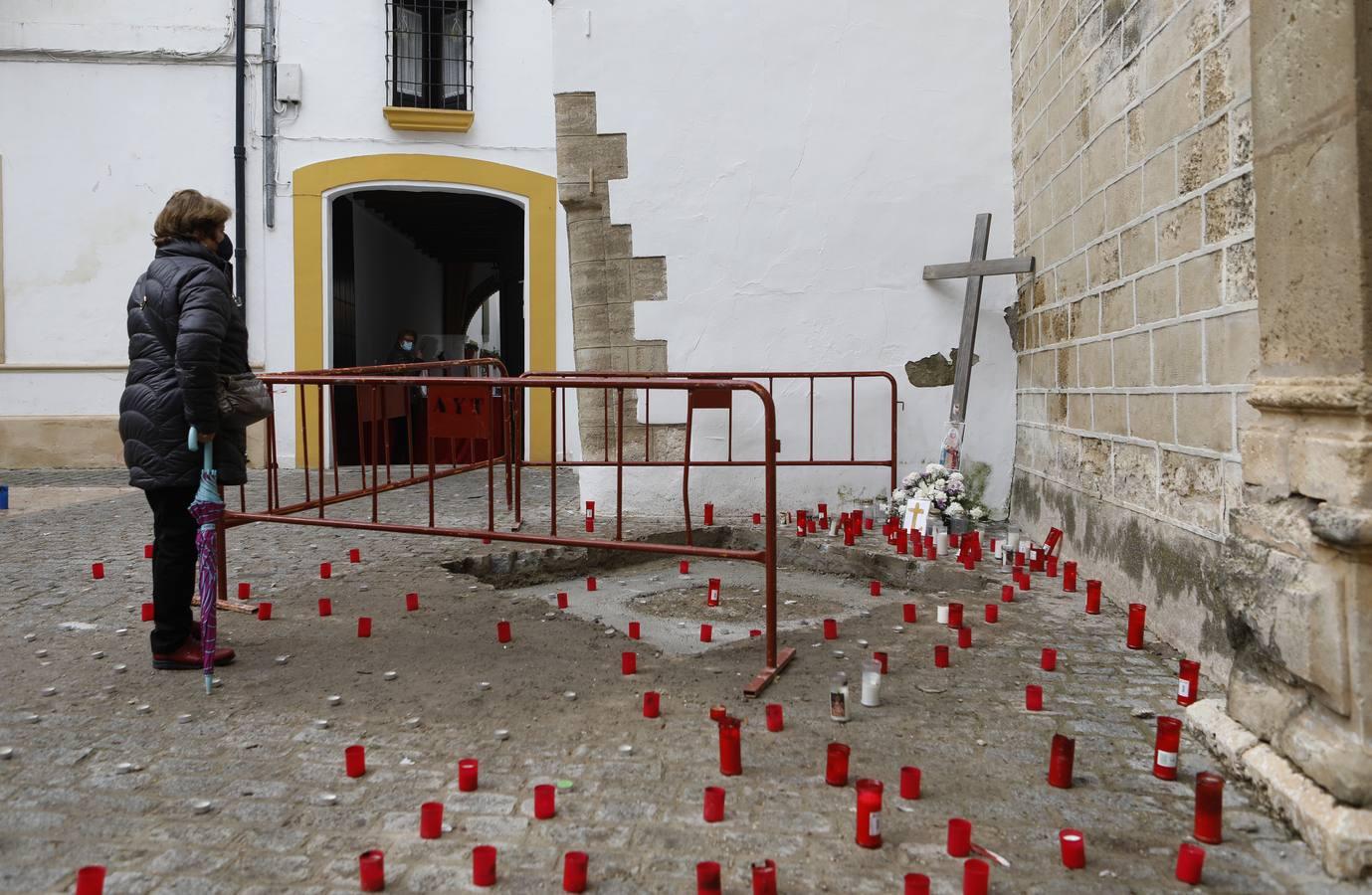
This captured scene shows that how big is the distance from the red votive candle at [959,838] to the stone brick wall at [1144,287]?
1719 mm

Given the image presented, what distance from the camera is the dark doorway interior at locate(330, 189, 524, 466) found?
474 inches

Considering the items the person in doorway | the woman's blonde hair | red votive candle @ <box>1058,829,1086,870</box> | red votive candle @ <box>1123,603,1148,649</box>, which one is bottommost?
red votive candle @ <box>1058,829,1086,870</box>

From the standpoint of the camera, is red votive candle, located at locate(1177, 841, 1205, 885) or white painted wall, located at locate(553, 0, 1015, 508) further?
white painted wall, located at locate(553, 0, 1015, 508)

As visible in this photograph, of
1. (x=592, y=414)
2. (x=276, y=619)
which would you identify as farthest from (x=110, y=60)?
(x=276, y=619)

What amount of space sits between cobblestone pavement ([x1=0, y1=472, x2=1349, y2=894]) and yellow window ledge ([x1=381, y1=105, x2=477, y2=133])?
739cm

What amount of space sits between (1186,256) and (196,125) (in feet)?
34.1

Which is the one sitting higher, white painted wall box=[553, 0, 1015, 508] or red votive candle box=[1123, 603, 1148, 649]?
white painted wall box=[553, 0, 1015, 508]

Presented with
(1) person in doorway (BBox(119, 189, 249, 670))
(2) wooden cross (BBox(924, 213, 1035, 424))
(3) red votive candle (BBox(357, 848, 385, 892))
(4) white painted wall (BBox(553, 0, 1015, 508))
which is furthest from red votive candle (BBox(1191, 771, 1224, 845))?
(4) white painted wall (BBox(553, 0, 1015, 508))

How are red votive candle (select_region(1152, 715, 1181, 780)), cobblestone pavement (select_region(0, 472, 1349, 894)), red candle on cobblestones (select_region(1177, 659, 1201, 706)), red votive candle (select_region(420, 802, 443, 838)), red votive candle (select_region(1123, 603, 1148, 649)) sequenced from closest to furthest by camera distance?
cobblestone pavement (select_region(0, 472, 1349, 894)) < red votive candle (select_region(420, 802, 443, 838)) < red votive candle (select_region(1152, 715, 1181, 780)) < red candle on cobblestones (select_region(1177, 659, 1201, 706)) < red votive candle (select_region(1123, 603, 1148, 649))

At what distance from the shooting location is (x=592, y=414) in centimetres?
733

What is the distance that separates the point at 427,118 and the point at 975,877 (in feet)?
34.9

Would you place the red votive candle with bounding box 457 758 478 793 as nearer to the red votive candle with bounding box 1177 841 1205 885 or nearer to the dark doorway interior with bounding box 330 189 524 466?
the red votive candle with bounding box 1177 841 1205 885

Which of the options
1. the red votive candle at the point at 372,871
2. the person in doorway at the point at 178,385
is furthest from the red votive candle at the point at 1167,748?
the person in doorway at the point at 178,385

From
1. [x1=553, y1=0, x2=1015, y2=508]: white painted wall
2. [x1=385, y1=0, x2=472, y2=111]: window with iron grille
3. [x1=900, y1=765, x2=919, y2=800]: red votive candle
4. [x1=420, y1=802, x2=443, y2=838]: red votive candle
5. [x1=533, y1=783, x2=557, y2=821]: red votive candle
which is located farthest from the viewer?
[x1=385, y1=0, x2=472, y2=111]: window with iron grille
